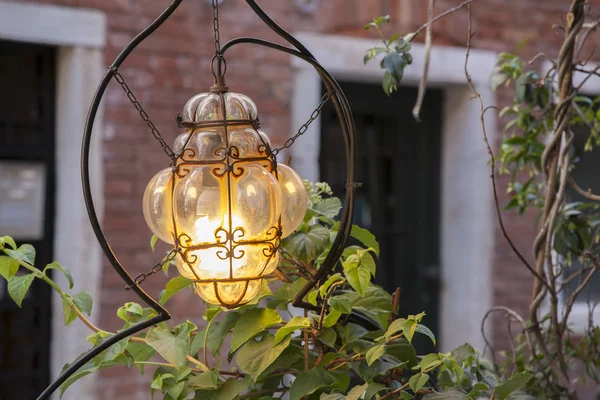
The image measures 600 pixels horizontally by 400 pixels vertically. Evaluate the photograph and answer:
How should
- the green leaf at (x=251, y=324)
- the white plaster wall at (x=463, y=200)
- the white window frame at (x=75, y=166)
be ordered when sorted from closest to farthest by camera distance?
the green leaf at (x=251, y=324), the white window frame at (x=75, y=166), the white plaster wall at (x=463, y=200)

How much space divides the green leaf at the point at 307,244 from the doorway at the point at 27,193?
2.17m

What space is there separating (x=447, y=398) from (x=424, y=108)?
312cm

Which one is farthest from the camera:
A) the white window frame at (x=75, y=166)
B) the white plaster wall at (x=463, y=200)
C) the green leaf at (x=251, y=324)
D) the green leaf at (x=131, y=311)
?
the white plaster wall at (x=463, y=200)

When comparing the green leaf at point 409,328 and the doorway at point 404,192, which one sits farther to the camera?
the doorway at point 404,192

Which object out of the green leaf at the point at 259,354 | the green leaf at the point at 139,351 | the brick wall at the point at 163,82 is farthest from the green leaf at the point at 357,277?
the brick wall at the point at 163,82

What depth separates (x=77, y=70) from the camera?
10.8ft

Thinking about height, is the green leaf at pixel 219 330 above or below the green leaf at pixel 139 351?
above

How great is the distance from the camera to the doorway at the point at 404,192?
423 centimetres

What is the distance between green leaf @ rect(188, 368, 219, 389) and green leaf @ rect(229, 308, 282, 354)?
0.05 m

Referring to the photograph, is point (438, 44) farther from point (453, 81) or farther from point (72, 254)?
point (72, 254)

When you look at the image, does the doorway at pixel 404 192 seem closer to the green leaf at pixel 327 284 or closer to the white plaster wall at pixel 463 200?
the white plaster wall at pixel 463 200

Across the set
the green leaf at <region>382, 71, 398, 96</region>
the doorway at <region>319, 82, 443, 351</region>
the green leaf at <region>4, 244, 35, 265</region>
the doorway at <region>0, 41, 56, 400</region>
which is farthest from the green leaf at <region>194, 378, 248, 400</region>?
the doorway at <region>319, 82, 443, 351</region>

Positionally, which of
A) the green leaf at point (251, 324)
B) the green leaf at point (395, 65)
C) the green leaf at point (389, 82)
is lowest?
the green leaf at point (251, 324)

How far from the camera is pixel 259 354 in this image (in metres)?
1.40
